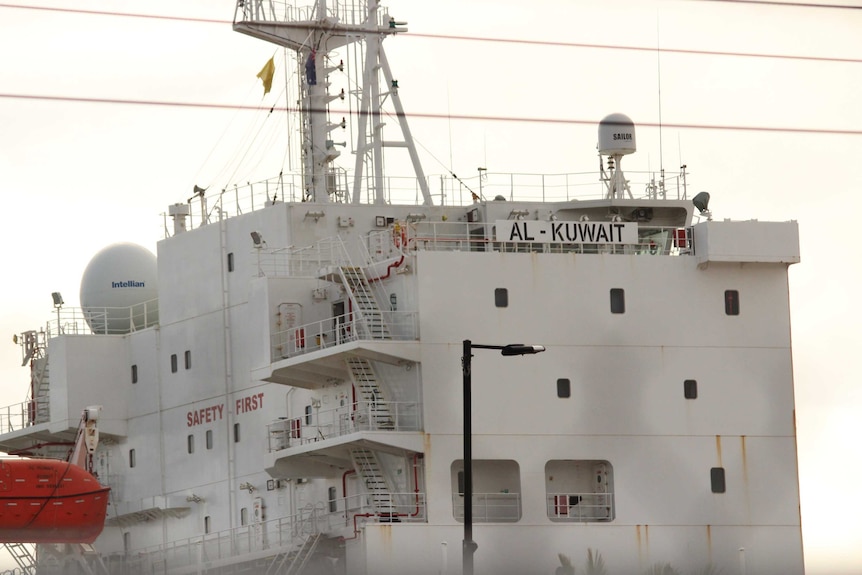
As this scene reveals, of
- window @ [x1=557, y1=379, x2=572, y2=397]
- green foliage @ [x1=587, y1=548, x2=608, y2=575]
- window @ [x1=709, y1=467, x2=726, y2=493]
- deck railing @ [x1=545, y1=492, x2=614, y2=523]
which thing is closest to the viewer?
green foliage @ [x1=587, y1=548, x2=608, y2=575]

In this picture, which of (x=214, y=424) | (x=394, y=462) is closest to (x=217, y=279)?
(x=214, y=424)

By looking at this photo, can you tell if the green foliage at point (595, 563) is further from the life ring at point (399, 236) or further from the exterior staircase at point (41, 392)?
the exterior staircase at point (41, 392)

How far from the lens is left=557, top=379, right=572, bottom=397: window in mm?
56250

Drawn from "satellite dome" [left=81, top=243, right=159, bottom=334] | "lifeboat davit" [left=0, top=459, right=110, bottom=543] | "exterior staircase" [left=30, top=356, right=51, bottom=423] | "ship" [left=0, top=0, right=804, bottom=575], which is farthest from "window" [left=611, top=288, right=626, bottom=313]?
"exterior staircase" [left=30, top=356, right=51, bottom=423]

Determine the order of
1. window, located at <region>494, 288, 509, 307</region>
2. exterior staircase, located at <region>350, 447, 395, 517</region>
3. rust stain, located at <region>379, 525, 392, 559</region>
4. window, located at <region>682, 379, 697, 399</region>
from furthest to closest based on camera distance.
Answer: window, located at <region>682, 379, 697, 399</region> < window, located at <region>494, 288, 509, 307</region> < exterior staircase, located at <region>350, 447, 395, 517</region> < rust stain, located at <region>379, 525, 392, 559</region>

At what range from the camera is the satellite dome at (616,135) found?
202 ft

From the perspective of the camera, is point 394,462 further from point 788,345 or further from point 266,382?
point 788,345

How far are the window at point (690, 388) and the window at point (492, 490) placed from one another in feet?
15.4

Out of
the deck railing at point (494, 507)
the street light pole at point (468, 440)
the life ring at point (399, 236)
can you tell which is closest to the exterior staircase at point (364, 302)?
the life ring at point (399, 236)

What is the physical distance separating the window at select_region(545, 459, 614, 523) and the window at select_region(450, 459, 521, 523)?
2.59 ft

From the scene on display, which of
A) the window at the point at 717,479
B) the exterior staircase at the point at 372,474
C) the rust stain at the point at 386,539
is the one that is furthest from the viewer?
the window at the point at 717,479

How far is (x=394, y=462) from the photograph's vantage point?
55.8 metres

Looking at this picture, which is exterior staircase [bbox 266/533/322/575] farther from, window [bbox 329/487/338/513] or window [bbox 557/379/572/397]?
window [bbox 557/379/572/397]

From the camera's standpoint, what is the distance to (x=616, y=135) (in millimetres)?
61438
